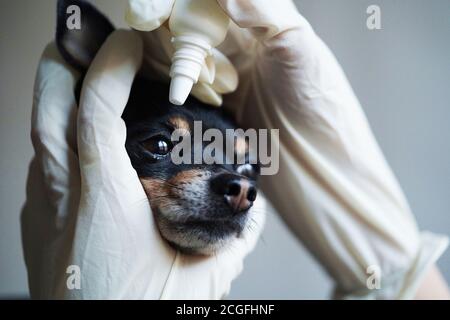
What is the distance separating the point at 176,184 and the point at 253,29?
0.22 metres

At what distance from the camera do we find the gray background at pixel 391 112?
69cm

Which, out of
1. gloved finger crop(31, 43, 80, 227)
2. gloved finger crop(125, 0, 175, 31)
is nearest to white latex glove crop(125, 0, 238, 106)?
gloved finger crop(125, 0, 175, 31)

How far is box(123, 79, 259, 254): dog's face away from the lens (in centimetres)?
58

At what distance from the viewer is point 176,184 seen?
23.4 inches

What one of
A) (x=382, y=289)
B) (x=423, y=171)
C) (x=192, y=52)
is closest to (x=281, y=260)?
(x=382, y=289)

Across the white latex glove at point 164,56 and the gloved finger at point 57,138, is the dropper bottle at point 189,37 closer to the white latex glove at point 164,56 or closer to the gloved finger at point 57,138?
the white latex glove at point 164,56

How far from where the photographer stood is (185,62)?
0.51 m

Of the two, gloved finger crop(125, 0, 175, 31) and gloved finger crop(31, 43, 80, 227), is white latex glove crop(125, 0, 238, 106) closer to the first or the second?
gloved finger crop(125, 0, 175, 31)


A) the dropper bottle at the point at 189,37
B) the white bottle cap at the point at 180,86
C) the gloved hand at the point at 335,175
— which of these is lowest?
the gloved hand at the point at 335,175

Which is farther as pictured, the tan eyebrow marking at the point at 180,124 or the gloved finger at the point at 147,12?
the tan eyebrow marking at the point at 180,124

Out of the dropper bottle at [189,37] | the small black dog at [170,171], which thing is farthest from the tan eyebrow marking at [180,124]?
the dropper bottle at [189,37]

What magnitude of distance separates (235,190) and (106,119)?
0.18 metres

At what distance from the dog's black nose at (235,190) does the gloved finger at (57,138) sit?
0.57ft

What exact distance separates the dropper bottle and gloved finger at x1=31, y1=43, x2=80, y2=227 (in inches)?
5.7
